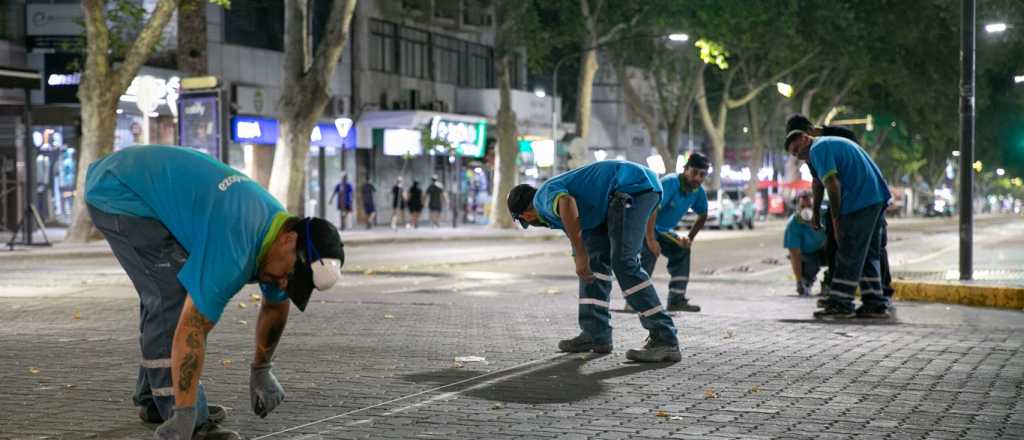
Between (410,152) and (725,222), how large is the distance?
12.8m

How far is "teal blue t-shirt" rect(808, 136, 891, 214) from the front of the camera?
1232cm

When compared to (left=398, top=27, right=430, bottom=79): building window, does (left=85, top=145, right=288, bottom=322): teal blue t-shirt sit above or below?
below

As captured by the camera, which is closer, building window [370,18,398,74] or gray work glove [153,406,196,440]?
gray work glove [153,406,196,440]

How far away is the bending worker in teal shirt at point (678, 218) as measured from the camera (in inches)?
524

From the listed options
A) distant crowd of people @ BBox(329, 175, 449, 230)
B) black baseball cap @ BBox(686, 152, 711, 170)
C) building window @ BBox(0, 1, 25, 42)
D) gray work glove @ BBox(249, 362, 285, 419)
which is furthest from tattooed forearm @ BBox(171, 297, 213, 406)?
distant crowd of people @ BBox(329, 175, 449, 230)

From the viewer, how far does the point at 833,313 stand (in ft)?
41.9

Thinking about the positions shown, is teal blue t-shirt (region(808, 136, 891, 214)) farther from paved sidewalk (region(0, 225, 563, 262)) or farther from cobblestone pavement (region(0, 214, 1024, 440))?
paved sidewalk (region(0, 225, 563, 262))

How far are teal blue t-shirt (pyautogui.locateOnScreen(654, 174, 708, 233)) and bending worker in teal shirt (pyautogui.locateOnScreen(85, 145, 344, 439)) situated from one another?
7626 mm

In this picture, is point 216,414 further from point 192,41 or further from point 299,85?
point 192,41

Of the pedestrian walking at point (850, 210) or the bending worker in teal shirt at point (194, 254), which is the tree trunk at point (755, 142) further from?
the bending worker in teal shirt at point (194, 254)

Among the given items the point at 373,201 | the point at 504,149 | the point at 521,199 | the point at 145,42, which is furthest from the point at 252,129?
the point at 521,199

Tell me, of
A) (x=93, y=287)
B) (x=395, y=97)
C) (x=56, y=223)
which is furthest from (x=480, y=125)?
(x=93, y=287)

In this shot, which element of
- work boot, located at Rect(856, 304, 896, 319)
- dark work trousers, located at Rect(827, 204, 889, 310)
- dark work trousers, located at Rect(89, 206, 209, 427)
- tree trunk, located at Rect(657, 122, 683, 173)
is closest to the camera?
dark work trousers, located at Rect(89, 206, 209, 427)

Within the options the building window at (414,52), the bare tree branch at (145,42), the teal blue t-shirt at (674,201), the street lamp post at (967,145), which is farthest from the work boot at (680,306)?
the building window at (414,52)
